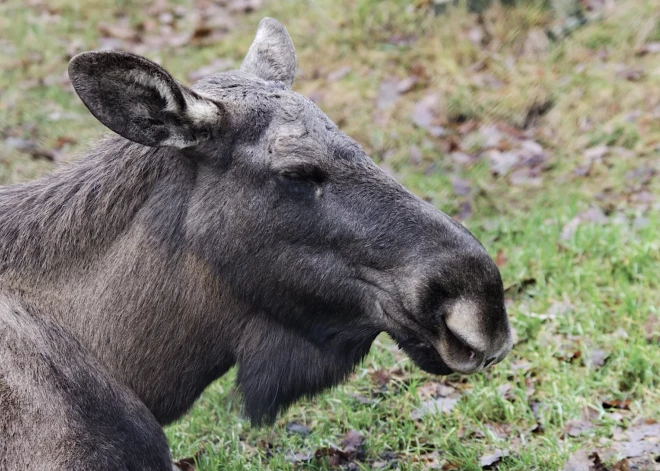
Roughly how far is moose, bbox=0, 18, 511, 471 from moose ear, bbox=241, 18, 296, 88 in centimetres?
28

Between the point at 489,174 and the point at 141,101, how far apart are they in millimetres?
5229

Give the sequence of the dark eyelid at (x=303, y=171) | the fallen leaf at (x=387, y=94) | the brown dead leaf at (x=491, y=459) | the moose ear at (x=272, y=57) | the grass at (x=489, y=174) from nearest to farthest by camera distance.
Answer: the dark eyelid at (x=303, y=171)
the moose ear at (x=272, y=57)
the brown dead leaf at (x=491, y=459)
the grass at (x=489, y=174)
the fallen leaf at (x=387, y=94)

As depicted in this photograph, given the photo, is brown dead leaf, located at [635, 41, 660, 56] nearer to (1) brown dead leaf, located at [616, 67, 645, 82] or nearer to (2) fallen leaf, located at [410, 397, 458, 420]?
(1) brown dead leaf, located at [616, 67, 645, 82]

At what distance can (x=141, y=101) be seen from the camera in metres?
3.55

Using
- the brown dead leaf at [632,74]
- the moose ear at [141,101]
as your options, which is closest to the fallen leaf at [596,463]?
the moose ear at [141,101]

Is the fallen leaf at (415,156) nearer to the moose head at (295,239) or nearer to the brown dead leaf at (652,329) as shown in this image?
the brown dead leaf at (652,329)

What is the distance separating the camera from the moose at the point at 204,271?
346 centimetres

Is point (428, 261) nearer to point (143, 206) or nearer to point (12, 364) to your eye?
point (143, 206)

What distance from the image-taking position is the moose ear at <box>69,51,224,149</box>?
11.3 ft

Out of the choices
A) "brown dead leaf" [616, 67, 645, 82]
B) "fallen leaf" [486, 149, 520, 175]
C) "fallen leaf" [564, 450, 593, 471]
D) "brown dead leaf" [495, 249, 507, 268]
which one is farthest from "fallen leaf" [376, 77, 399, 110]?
"fallen leaf" [564, 450, 593, 471]

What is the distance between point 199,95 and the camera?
3.65 meters

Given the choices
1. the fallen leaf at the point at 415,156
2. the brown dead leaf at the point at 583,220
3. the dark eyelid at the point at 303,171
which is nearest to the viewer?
the dark eyelid at the point at 303,171

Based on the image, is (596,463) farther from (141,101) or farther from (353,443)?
(141,101)

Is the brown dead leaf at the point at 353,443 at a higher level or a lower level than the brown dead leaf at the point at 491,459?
lower
